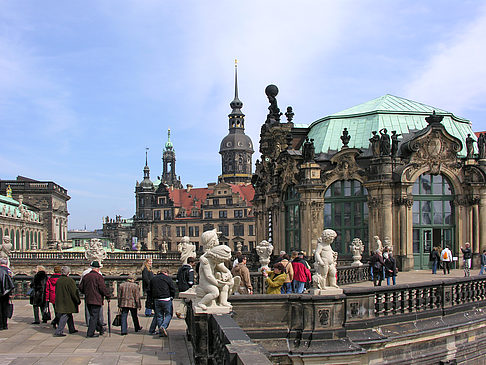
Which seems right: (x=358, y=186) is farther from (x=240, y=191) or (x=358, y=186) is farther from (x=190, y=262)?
(x=240, y=191)

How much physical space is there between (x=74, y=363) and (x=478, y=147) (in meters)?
27.7

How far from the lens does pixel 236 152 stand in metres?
142

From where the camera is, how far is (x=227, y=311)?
10.7 metres

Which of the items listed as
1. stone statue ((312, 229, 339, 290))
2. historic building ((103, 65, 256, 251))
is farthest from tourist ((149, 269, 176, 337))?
historic building ((103, 65, 256, 251))

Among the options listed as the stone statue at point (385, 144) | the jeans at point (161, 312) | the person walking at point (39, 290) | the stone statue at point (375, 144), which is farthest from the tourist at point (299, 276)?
the stone statue at point (375, 144)

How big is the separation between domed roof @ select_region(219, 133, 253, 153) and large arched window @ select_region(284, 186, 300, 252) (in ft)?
346

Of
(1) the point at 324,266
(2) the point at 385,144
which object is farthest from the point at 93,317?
(2) the point at 385,144

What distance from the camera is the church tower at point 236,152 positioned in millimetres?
141550

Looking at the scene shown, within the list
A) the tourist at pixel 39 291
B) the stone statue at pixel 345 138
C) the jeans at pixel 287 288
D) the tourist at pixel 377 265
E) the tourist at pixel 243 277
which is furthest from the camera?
the stone statue at pixel 345 138

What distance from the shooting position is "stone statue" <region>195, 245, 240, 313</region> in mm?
10656

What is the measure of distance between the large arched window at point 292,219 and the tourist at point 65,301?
894 inches

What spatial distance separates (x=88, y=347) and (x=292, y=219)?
82.6 ft

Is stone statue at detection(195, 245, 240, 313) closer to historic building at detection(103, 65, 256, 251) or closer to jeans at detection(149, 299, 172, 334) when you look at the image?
jeans at detection(149, 299, 172, 334)

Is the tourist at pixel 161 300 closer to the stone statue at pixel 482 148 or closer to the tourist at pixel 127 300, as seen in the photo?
the tourist at pixel 127 300
